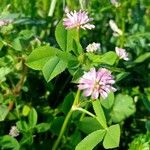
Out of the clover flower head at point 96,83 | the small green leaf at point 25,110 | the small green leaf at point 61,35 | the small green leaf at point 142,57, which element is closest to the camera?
the clover flower head at point 96,83

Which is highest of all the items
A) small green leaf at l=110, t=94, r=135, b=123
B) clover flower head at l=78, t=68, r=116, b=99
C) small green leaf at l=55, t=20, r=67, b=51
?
small green leaf at l=55, t=20, r=67, b=51

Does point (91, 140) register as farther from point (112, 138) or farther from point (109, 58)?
point (109, 58)

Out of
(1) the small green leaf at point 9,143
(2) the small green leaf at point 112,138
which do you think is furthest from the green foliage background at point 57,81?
(2) the small green leaf at point 112,138

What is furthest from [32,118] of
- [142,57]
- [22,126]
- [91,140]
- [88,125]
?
[142,57]

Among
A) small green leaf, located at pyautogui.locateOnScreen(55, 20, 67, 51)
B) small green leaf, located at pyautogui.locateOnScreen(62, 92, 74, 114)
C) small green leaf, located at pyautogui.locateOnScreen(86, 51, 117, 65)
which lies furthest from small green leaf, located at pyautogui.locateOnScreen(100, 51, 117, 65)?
small green leaf, located at pyautogui.locateOnScreen(62, 92, 74, 114)

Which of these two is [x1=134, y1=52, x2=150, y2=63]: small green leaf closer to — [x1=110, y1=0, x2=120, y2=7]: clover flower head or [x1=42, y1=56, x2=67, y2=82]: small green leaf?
[x1=110, y1=0, x2=120, y2=7]: clover flower head

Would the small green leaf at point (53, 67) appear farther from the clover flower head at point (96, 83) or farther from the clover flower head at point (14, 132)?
the clover flower head at point (14, 132)

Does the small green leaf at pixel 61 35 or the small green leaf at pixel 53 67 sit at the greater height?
the small green leaf at pixel 61 35
